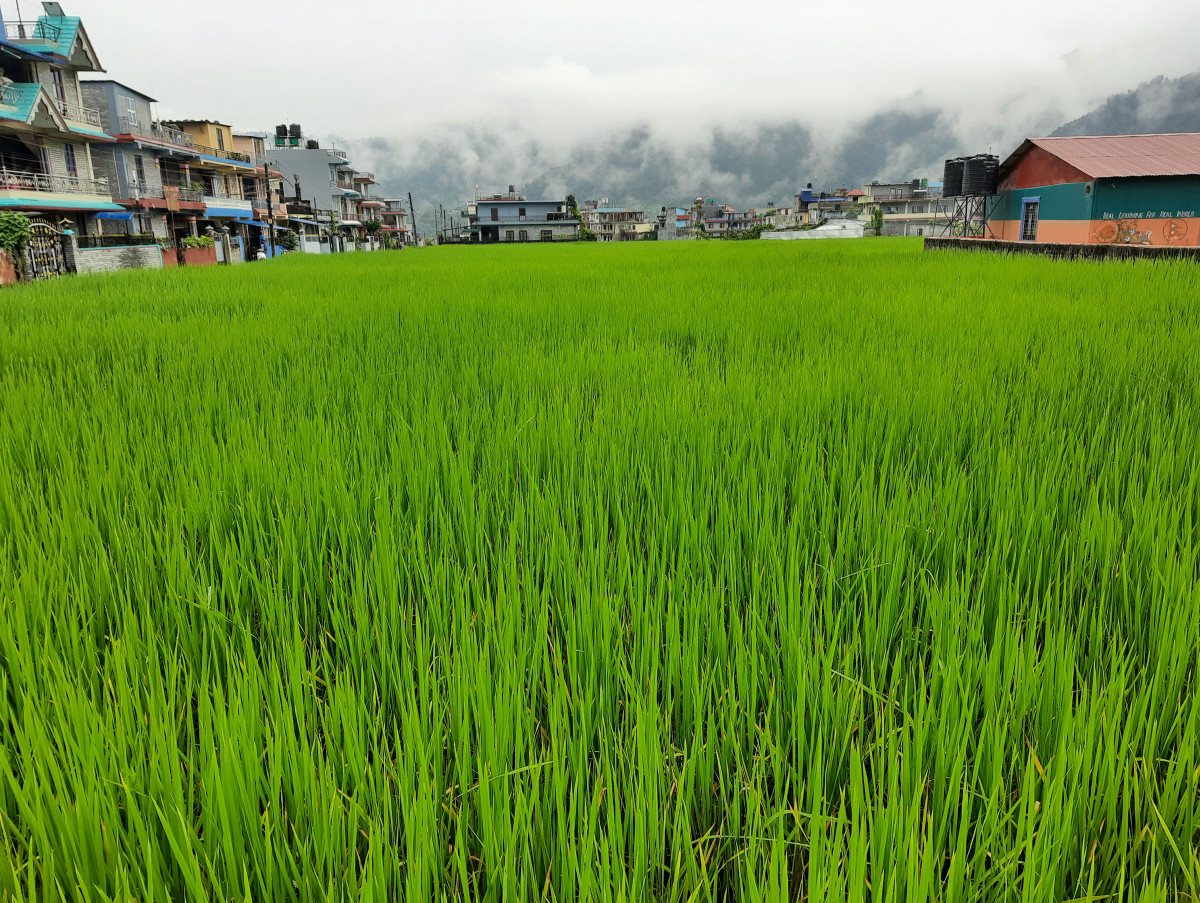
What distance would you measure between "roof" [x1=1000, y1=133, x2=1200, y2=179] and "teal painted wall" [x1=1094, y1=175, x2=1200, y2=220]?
0.58 ft

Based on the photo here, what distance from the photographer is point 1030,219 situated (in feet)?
51.2

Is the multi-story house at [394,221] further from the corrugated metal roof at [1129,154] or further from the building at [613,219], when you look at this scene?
the corrugated metal roof at [1129,154]

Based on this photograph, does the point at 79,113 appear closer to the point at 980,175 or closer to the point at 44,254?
the point at 44,254

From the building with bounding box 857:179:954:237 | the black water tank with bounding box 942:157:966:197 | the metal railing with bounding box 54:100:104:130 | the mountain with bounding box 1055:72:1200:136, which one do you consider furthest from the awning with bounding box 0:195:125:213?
the mountain with bounding box 1055:72:1200:136

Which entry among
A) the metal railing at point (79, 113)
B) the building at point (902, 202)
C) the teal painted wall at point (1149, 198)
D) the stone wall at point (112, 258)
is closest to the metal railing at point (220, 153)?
the metal railing at point (79, 113)

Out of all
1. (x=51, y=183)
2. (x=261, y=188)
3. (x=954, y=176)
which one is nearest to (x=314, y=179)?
(x=261, y=188)

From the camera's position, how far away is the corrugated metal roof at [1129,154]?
12872 millimetres

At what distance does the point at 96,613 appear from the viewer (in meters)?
1.17

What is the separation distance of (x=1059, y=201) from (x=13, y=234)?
18.8m

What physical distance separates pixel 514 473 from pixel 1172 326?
3.59 m

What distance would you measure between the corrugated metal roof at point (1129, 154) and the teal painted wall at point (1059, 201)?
485mm

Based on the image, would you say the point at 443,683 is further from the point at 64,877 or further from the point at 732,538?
the point at 732,538

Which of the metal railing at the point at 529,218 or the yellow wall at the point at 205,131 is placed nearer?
the yellow wall at the point at 205,131

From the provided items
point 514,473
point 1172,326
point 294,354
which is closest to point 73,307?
point 294,354
